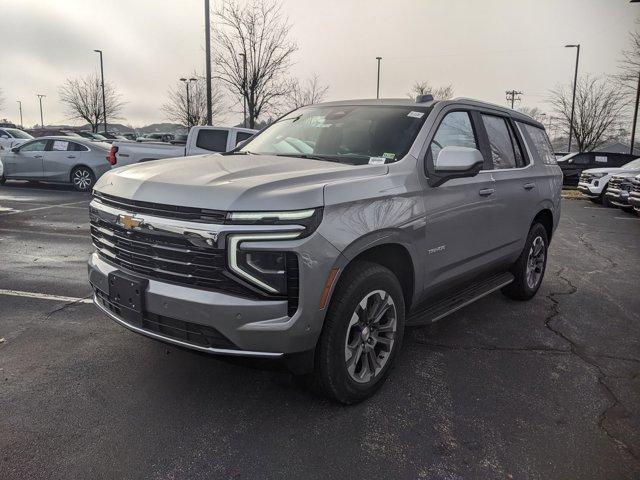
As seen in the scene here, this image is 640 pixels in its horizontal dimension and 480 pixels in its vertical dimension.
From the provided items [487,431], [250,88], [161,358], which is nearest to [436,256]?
[487,431]

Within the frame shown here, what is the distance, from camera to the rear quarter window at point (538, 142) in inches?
206

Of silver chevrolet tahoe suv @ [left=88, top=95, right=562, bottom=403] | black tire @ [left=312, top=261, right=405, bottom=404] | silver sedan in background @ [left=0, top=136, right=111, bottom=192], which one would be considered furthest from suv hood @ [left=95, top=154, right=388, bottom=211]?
silver sedan in background @ [left=0, top=136, right=111, bottom=192]

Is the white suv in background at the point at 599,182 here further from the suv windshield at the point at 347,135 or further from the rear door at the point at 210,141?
the suv windshield at the point at 347,135

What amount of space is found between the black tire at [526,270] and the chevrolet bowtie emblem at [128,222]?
3.72m

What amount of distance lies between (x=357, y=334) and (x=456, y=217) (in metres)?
1.27

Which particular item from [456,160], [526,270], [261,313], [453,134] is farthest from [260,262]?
[526,270]

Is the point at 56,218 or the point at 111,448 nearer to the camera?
the point at 111,448

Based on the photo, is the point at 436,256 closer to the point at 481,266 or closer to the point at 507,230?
the point at 481,266

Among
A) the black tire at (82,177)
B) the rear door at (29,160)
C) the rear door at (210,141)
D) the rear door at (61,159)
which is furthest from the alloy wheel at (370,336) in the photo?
the rear door at (29,160)

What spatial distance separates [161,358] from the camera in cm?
364

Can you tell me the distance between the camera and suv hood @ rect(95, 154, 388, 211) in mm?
2566

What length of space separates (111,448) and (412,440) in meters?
1.56

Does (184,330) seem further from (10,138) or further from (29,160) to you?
(10,138)

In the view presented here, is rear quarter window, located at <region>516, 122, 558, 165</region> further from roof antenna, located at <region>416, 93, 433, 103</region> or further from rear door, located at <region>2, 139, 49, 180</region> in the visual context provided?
rear door, located at <region>2, 139, 49, 180</region>
